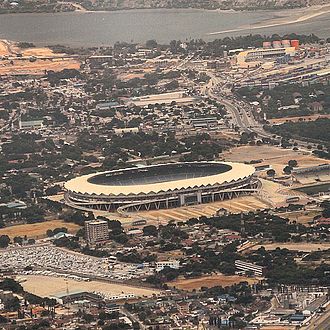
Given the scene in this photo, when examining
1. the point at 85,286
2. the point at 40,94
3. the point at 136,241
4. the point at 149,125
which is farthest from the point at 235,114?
the point at 85,286

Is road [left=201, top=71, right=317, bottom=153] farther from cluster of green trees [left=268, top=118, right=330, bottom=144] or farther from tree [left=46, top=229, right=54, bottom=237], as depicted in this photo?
tree [left=46, top=229, right=54, bottom=237]

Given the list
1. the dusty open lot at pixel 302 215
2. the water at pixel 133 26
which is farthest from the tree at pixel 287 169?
the water at pixel 133 26

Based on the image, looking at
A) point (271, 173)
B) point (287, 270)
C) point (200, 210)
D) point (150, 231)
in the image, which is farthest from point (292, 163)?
point (287, 270)

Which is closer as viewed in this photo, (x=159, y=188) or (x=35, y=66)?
(x=159, y=188)

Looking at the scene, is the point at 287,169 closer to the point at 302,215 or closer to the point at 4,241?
the point at 302,215

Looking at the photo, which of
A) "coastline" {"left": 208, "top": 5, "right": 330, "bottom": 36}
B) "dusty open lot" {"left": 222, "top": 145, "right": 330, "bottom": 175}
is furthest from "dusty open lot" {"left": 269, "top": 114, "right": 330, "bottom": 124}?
"coastline" {"left": 208, "top": 5, "right": 330, "bottom": 36}

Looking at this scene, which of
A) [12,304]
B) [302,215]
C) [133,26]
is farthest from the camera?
[133,26]

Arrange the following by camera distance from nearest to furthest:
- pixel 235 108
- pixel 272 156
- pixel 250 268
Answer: pixel 250 268
pixel 272 156
pixel 235 108

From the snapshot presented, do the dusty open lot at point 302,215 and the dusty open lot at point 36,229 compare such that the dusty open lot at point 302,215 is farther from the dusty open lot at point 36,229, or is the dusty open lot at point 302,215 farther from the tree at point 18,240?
the tree at point 18,240
